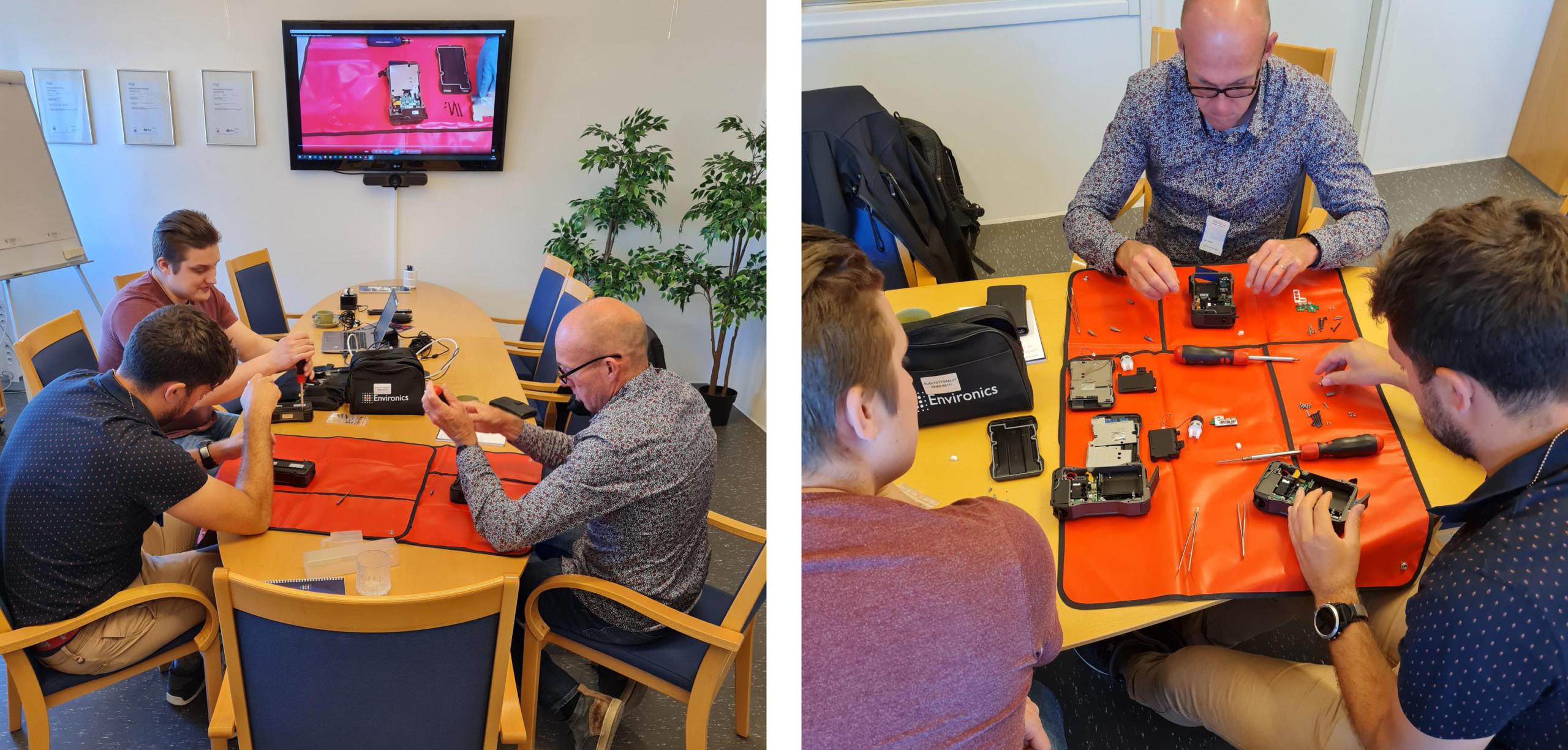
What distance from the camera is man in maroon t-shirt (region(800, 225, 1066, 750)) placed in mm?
934

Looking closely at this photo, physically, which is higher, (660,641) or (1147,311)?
(1147,311)

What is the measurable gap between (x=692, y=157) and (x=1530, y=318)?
397 centimetres

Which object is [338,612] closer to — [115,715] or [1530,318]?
[115,715]

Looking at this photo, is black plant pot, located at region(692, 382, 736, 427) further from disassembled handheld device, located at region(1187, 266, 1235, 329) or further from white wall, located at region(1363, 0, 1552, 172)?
disassembled handheld device, located at region(1187, 266, 1235, 329)

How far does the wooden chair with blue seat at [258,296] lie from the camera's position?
13.1 ft

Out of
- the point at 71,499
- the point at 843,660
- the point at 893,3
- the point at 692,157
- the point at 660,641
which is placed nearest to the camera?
the point at 843,660

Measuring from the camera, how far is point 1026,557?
100 cm

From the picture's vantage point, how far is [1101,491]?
1298 mm

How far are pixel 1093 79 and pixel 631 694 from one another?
2725 millimetres

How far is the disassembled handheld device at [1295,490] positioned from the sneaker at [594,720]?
1558mm

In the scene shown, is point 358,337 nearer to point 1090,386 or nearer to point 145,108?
point 145,108

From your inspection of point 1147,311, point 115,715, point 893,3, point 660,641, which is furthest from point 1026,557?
point 893,3

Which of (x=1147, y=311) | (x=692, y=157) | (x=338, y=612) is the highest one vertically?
(x=692, y=157)

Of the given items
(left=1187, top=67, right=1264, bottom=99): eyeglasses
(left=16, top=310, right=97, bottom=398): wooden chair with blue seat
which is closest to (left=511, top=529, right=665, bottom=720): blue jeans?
(left=16, top=310, right=97, bottom=398): wooden chair with blue seat
